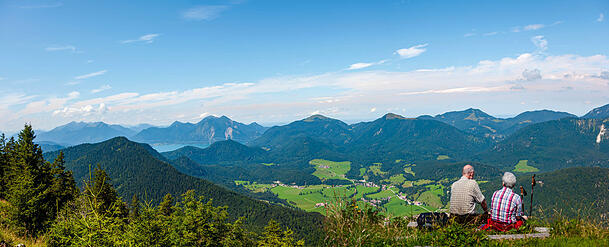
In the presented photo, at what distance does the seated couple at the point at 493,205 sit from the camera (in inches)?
357

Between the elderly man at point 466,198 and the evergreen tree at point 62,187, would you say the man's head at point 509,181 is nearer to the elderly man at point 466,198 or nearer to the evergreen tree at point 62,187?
the elderly man at point 466,198

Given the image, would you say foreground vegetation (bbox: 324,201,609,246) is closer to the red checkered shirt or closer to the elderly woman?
the elderly woman

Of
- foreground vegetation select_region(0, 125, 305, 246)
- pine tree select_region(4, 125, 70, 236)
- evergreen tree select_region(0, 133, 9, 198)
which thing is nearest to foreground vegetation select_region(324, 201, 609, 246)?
foreground vegetation select_region(0, 125, 305, 246)

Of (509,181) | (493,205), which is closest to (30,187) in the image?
(493,205)

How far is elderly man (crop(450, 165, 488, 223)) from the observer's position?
931cm

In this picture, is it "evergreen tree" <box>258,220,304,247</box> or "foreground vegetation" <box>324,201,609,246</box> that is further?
"evergreen tree" <box>258,220,304,247</box>

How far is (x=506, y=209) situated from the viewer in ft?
29.9

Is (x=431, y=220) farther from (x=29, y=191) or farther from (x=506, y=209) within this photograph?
(x=29, y=191)

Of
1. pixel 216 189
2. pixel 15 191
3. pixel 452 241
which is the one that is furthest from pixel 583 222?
pixel 216 189

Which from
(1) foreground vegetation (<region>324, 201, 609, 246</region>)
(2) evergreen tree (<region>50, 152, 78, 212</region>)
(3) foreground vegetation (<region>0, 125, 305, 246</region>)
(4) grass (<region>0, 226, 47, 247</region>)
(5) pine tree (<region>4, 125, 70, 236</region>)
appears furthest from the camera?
(2) evergreen tree (<region>50, 152, 78, 212</region>)

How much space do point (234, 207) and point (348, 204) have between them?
149 metres

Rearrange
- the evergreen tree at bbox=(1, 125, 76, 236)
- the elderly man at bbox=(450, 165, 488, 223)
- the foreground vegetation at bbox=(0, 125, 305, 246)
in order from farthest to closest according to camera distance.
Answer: the evergreen tree at bbox=(1, 125, 76, 236) < the elderly man at bbox=(450, 165, 488, 223) < the foreground vegetation at bbox=(0, 125, 305, 246)

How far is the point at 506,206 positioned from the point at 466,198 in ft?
4.24

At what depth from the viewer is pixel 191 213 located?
23.3m
